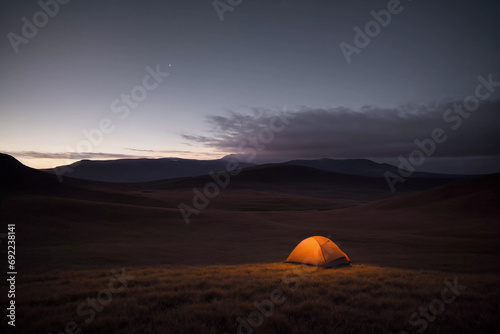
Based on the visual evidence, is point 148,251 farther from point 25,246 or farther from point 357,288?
point 357,288

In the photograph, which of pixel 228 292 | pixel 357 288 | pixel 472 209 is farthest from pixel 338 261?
pixel 472 209

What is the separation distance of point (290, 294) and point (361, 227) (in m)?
37.8

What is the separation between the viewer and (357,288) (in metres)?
8.59

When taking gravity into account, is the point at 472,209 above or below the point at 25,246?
below
